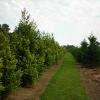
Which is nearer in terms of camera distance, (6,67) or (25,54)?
(6,67)

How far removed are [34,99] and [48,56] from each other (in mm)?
17284

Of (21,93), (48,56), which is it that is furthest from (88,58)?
(21,93)

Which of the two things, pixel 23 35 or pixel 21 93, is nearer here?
pixel 21 93

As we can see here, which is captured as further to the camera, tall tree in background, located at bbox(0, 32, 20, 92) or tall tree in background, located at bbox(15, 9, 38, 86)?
tall tree in background, located at bbox(15, 9, 38, 86)

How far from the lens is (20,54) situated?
1983 cm

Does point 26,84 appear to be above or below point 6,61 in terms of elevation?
below

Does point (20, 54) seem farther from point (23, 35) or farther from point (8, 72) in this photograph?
point (8, 72)

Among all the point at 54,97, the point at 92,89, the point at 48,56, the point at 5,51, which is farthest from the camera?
the point at 48,56

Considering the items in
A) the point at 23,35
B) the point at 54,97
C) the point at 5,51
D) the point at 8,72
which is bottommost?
the point at 54,97

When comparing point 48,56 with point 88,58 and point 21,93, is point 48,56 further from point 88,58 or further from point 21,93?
point 21,93

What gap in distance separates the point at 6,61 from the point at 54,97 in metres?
3.74

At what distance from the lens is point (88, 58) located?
42406 millimetres

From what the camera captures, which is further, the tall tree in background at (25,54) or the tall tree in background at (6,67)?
the tall tree in background at (25,54)

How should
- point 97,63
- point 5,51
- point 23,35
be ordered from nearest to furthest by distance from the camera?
1. point 5,51
2. point 23,35
3. point 97,63
